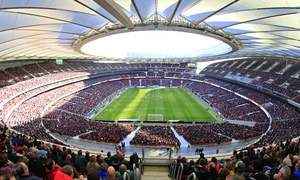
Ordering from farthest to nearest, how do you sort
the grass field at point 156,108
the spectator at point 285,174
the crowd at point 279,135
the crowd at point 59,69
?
1. the grass field at point 156,108
2. the crowd at point 59,69
3. the crowd at point 279,135
4. the spectator at point 285,174

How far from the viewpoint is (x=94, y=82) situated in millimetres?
53906

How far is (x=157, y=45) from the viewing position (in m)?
66.9

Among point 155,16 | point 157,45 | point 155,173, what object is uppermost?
point 157,45

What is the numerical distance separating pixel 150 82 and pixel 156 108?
97.8 ft

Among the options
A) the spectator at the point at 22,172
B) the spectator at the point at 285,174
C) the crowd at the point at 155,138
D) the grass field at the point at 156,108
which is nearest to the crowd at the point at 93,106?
the crowd at the point at 155,138

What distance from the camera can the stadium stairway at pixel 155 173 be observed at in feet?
20.5

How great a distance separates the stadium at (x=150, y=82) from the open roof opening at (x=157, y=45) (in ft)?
1.45

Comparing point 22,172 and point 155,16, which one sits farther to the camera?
point 155,16

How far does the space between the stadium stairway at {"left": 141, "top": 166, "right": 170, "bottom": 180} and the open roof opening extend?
154ft

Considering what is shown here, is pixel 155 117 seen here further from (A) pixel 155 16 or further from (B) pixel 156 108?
(A) pixel 155 16

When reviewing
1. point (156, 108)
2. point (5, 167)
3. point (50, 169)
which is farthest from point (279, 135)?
point (156, 108)

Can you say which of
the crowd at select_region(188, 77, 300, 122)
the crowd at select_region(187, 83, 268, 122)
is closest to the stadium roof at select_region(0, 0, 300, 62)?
the crowd at select_region(188, 77, 300, 122)

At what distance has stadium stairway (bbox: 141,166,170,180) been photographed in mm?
6246

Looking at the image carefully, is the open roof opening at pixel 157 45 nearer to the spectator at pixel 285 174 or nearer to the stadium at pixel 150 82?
the stadium at pixel 150 82
